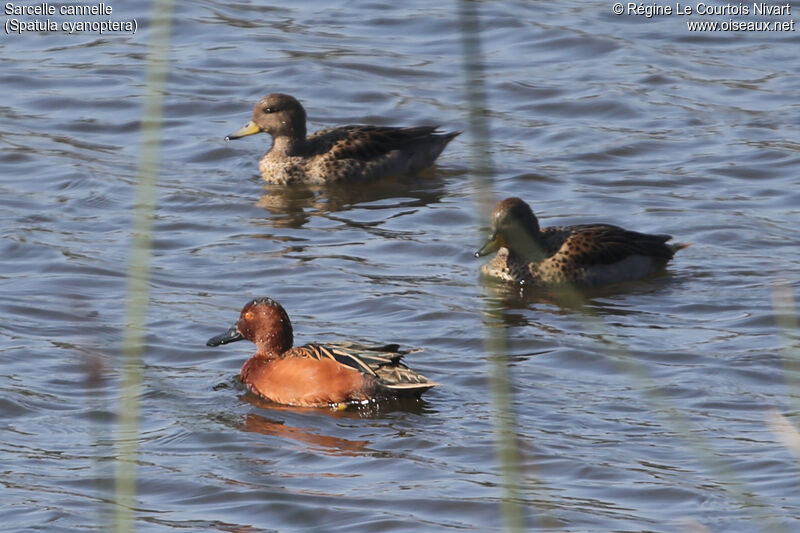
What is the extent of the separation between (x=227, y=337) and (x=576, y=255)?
2.87 metres

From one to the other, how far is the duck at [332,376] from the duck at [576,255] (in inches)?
97.4

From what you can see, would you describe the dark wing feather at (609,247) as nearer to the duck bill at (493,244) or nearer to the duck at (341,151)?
the duck bill at (493,244)

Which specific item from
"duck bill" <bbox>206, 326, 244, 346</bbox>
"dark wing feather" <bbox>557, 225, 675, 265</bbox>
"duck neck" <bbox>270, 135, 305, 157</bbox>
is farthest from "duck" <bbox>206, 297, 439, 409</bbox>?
"duck neck" <bbox>270, 135, 305, 157</bbox>

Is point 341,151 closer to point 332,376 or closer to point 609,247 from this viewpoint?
point 609,247

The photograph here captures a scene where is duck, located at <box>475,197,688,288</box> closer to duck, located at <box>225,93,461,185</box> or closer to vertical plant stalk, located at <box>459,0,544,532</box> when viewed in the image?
duck, located at <box>225,93,461,185</box>

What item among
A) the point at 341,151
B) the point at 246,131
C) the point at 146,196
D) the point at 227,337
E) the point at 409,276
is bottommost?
the point at 409,276

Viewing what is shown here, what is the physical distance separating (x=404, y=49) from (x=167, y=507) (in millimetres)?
10446

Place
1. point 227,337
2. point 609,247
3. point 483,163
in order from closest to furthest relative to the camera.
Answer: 1. point 483,163
2. point 227,337
3. point 609,247

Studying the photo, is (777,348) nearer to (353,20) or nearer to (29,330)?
(29,330)

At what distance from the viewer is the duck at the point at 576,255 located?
10422mm

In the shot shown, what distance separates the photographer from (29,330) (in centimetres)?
930

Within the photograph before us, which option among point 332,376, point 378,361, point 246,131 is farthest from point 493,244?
point 246,131

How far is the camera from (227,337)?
8.61 metres

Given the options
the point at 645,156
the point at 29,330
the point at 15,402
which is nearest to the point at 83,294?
the point at 29,330
